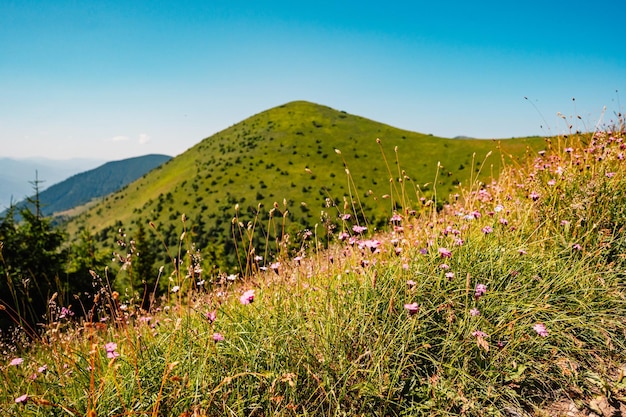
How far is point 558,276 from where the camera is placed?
328cm

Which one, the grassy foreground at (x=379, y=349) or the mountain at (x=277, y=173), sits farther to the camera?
the mountain at (x=277, y=173)

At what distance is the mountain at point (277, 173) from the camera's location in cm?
7738

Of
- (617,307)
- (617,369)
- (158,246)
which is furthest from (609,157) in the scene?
(158,246)

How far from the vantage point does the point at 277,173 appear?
300 feet

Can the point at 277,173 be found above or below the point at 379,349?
above

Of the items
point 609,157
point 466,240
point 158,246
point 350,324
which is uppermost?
point 609,157

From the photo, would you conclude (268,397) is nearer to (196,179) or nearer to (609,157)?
(609,157)

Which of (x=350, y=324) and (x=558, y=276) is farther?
(x=558, y=276)

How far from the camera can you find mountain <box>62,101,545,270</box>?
254ft

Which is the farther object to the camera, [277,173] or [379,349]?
[277,173]

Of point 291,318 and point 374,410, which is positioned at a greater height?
point 291,318

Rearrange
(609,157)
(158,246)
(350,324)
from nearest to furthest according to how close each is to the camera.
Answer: (350,324) < (609,157) < (158,246)

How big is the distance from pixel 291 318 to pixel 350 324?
48cm

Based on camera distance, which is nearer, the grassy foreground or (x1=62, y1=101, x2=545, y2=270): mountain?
the grassy foreground
